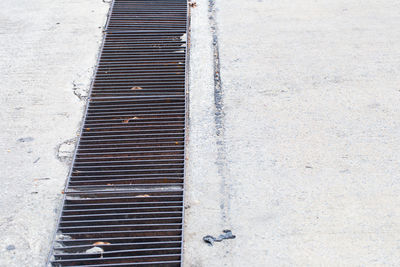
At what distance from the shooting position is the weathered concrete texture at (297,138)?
283 cm

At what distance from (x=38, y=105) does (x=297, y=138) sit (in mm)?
2288

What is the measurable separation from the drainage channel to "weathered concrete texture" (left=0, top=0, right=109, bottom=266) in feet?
0.41

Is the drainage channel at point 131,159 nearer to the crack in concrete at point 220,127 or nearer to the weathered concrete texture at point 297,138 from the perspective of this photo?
the weathered concrete texture at point 297,138

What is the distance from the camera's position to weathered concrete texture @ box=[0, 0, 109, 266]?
2.97 meters

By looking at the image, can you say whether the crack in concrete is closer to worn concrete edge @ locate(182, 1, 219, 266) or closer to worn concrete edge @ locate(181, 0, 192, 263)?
worn concrete edge @ locate(182, 1, 219, 266)

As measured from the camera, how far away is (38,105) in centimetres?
397

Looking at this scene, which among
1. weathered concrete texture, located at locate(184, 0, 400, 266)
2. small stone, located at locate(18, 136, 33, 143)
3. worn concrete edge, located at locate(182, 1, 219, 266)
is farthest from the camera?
small stone, located at locate(18, 136, 33, 143)

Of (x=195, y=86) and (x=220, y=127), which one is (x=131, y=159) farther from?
(x=195, y=86)

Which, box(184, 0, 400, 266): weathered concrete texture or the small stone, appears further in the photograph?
the small stone

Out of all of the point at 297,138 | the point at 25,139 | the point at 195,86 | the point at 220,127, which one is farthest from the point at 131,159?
the point at 297,138

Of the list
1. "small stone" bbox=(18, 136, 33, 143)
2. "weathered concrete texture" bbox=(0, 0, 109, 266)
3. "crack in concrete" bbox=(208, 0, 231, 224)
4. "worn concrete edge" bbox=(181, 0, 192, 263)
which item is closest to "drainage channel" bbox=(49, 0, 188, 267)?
"worn concrete edge" bbox=(181, 0, 192, 263)

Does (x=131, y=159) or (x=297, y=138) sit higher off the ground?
(x=297, y=138)

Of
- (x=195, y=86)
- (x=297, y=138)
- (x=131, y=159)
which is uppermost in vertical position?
(x=195, y=86)

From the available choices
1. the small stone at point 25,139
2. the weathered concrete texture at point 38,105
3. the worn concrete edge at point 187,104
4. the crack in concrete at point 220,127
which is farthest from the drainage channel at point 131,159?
the small stone at point 25,139
